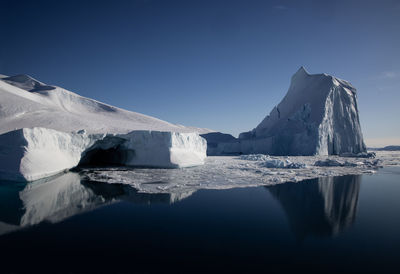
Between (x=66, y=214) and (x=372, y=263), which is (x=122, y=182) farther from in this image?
(x=372, y=263)

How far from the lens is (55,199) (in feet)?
19.3

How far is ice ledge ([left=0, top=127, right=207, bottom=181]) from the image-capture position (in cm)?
805

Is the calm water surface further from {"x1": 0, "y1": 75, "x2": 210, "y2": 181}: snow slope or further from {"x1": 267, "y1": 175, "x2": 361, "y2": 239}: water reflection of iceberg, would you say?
{"x1": 0, "y1": 75, "x2": 210, "y2": 181}: snow slope

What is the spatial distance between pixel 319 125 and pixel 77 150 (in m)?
20.3

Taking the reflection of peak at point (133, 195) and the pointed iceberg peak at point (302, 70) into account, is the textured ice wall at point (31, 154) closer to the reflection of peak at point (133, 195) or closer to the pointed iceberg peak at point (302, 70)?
the reflection of peak at point (133, 195)

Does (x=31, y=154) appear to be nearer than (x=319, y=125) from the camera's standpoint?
Yes

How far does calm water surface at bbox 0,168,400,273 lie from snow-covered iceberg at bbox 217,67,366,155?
1678 centimetres

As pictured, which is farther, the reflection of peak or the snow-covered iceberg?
the snow-covered iceberg

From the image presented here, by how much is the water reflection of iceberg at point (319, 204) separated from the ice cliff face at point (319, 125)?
48.3 ft

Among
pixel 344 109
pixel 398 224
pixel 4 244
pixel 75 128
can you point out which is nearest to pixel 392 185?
pixel 398 224

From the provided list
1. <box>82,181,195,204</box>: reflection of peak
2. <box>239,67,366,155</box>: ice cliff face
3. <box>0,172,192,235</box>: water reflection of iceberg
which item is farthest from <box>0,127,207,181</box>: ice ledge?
<box>239,67,366,155</box>: ice cliff face

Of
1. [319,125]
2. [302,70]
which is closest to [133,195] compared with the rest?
[319,125]

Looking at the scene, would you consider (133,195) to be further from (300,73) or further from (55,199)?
(300,73)

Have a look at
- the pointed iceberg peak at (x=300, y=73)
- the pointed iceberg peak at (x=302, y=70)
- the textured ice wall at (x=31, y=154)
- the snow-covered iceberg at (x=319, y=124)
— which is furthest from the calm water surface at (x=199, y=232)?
the pointed iceberg peak at (x=302, y=70)
